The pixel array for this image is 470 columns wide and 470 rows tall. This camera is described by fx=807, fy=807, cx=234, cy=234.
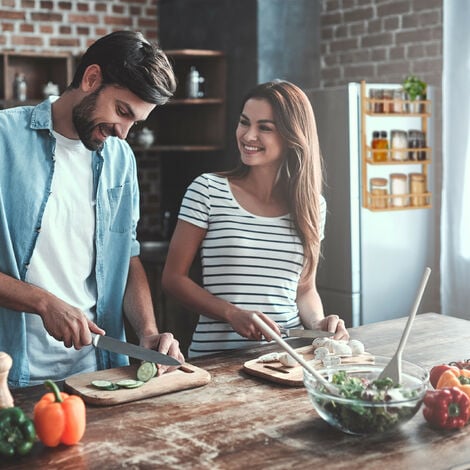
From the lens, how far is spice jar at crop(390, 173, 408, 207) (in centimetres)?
442

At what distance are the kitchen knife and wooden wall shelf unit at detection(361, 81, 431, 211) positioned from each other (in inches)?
96.6

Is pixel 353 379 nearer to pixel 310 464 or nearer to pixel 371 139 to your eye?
pixel 310 464

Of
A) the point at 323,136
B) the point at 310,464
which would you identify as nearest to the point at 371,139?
the point at 323,136

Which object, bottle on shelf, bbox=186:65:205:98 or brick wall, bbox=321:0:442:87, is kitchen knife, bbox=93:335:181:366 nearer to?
brick wall, bbox=321:0:442:87

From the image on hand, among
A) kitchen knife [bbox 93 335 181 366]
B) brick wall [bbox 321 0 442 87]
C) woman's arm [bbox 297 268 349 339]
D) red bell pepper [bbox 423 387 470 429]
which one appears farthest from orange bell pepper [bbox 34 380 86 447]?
brick wall [bbox 321 0 442 87]

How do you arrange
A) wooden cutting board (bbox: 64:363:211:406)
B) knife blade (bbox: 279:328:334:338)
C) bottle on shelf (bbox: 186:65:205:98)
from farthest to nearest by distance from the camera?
bottle on shelf (bbox: 186:65:205:98)
knife blade (bbox: 279:328:334:338)
wooden cutting board (bbox: 64:363:211:406)

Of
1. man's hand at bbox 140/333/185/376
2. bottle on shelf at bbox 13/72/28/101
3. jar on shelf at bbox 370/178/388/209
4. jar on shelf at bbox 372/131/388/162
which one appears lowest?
man's hand at bbox 140/333/185/376

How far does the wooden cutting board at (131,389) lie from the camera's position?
6.29 ft

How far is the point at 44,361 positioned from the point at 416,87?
2.81 metres

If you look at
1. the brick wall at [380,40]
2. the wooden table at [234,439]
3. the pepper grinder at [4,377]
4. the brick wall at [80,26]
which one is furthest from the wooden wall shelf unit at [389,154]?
the pepper grinder at [4,377]

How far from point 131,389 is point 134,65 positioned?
0.85 m

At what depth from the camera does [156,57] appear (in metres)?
2.20

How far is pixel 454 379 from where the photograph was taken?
1931 mm

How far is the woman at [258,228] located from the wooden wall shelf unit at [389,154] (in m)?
1.56
